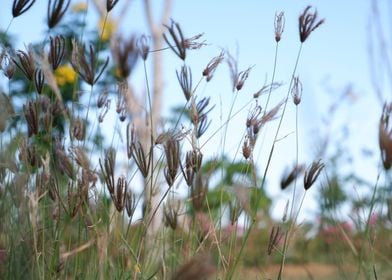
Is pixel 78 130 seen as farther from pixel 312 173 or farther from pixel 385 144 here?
pixel 385 144

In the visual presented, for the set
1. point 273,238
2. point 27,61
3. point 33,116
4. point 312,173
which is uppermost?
point 27,61

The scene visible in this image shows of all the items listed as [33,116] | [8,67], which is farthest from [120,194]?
[8,67]

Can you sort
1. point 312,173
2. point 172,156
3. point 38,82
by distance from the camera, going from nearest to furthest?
1. point 172,156
2. point 312,173
3. point 38,82

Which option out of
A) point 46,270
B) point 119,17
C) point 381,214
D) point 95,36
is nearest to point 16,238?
point 46,270

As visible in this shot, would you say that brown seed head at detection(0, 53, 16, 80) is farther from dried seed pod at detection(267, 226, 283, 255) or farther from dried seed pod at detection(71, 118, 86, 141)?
dried seed pod at detection(267, 226, 283, 255)

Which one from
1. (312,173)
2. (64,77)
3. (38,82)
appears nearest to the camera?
(312,173)

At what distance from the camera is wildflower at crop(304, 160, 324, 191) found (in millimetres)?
1520

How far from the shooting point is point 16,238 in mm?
1918

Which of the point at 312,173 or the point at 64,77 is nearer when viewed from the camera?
the point at 312,173

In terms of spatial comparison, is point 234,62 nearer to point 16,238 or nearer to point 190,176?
point 190,176

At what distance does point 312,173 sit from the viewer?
153cm

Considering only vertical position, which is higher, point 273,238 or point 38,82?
point 38,82

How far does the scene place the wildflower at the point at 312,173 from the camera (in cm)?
152

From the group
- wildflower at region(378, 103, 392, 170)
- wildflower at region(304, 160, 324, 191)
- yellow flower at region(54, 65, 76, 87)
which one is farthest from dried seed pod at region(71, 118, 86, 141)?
yellow flower at region(54, 65, 76, 87)
